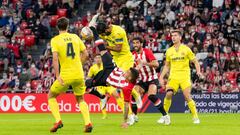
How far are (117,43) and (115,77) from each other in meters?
1.22

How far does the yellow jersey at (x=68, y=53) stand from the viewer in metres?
17.3

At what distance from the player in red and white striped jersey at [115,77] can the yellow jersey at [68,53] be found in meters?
2.02

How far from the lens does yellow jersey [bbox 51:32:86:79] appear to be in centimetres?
1727

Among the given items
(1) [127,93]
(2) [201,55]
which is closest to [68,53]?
(1) [127,93]

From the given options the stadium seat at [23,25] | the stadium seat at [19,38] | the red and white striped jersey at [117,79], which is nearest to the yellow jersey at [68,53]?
the red and white striped jersey at [117,79]

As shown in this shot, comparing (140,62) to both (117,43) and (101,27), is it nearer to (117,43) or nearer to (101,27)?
(117,43)

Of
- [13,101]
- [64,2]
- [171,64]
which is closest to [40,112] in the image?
[13,101]

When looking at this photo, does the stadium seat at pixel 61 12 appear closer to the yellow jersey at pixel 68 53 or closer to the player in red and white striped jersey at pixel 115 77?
the player in red and white striped jersey at pixel 115 77

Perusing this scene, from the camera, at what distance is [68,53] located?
17.3 m

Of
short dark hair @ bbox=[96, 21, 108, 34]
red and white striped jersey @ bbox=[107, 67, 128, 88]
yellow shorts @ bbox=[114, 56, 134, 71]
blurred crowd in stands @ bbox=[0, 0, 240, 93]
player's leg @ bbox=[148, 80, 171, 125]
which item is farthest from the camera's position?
blurred crowd in stands @ bbox=[0, 0, 240, 93]

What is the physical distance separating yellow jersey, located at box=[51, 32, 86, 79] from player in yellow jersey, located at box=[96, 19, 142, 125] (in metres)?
2.08

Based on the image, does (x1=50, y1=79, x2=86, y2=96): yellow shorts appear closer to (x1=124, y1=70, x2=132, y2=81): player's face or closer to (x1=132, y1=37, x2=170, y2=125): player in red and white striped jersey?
(x1=124, y1=70, x2=132, y2=81): player's face

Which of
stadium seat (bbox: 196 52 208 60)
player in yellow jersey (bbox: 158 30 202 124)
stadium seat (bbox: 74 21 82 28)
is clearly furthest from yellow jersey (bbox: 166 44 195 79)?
stadium seat (bbox: 74 21 82 28)

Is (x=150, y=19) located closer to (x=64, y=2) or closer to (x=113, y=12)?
(x=113, y=12)
